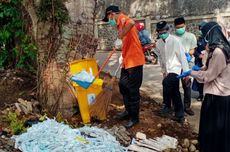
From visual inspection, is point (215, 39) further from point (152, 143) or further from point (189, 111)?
point (189, 111)

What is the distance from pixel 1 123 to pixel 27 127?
0.45m

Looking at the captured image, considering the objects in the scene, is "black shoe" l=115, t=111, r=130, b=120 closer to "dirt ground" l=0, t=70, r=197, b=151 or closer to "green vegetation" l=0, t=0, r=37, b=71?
"dirt ground" l=0, t=70, r=197, b=151

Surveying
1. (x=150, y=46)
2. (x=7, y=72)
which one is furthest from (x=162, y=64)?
(x=150, y=46)

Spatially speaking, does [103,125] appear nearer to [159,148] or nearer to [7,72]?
[159,148]

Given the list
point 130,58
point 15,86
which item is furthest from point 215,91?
point 15,86

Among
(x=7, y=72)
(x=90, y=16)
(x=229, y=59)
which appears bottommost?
(x=7, y=72)

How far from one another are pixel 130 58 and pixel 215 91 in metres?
1.36

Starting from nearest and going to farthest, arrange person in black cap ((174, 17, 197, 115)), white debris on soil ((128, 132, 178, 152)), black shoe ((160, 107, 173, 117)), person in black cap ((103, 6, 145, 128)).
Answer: white debris on soil ((128, 132, 178, 152)) < person in black cap ((103, 6, 145, 128)) < black shoe ((160, 107, 173, 117)) < person in black cap ((174, 17, 197, 115))

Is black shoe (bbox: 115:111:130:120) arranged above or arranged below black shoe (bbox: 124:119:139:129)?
above

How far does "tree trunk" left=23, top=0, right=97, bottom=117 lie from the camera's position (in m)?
5.64

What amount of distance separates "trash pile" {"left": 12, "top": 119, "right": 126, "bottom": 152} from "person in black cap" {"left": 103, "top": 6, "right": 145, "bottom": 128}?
68cm

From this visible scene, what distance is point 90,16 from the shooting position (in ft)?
19.2

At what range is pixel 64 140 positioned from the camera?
183 inches

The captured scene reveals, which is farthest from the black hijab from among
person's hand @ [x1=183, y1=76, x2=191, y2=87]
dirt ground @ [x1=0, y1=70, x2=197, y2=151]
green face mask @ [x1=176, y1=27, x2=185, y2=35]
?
green face mask @ [x1=176, y1=27, x2=185, y2=35]
